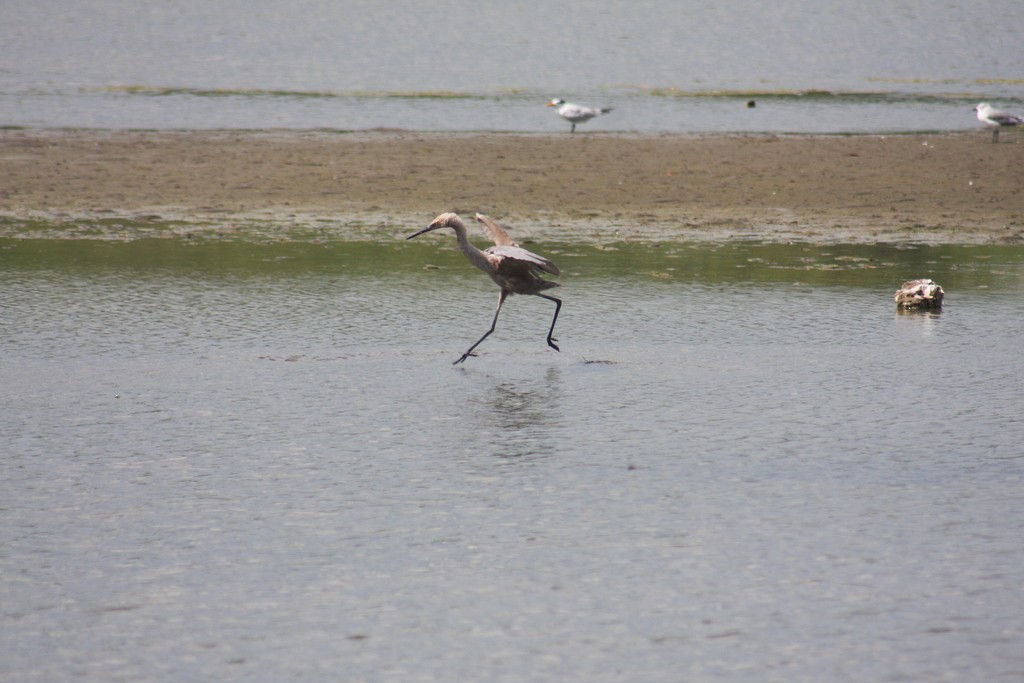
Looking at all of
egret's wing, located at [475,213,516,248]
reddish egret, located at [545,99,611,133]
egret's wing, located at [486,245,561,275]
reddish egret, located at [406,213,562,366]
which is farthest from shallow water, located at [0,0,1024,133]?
egret's wing, located at [486,245,561,275]

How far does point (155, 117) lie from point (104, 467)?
18513 mm

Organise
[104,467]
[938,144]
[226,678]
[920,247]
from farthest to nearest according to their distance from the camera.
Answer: [938,144] → [920,247] → [104,467] → [226,678]

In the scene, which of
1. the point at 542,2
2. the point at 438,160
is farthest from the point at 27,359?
the point at 542,2

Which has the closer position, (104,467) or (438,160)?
(104,467)

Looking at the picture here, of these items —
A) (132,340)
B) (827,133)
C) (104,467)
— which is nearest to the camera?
(104,467)

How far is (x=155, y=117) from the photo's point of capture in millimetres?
24156

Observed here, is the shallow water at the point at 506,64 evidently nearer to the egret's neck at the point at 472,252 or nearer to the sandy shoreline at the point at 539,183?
the sandy shoreline at the point at 539,183

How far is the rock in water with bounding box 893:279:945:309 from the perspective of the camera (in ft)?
35.7

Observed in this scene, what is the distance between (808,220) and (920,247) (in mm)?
1805

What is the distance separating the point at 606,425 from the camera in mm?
7586

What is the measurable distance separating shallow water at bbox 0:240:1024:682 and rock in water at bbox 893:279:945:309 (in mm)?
200

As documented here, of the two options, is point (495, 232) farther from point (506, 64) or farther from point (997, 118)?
point (506, 64)

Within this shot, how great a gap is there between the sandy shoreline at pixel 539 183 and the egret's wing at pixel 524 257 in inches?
201

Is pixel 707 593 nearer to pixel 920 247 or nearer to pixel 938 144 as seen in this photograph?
pixel 920 247
